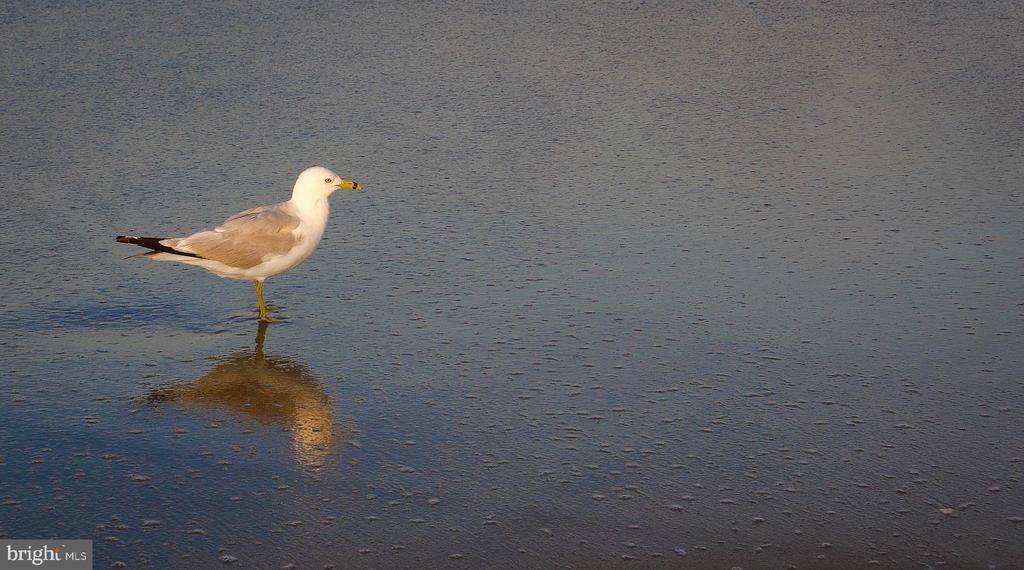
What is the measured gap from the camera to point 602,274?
6504 millimetres

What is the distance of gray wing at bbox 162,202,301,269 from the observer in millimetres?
6133

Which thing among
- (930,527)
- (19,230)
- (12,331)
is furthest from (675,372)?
(19,230)

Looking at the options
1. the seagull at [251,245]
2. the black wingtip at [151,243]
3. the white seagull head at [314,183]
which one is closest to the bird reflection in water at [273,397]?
the seagull at [251,245]

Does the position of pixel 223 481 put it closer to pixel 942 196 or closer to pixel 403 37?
pixel 942 196

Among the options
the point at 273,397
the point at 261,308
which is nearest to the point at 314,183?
the point at 261,308

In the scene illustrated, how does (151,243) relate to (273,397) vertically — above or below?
above

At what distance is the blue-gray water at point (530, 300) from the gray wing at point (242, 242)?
0.99ft

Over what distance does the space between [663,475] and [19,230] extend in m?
4.33

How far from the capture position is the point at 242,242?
6141 millimetres

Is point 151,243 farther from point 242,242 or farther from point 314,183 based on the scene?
point 314,183
